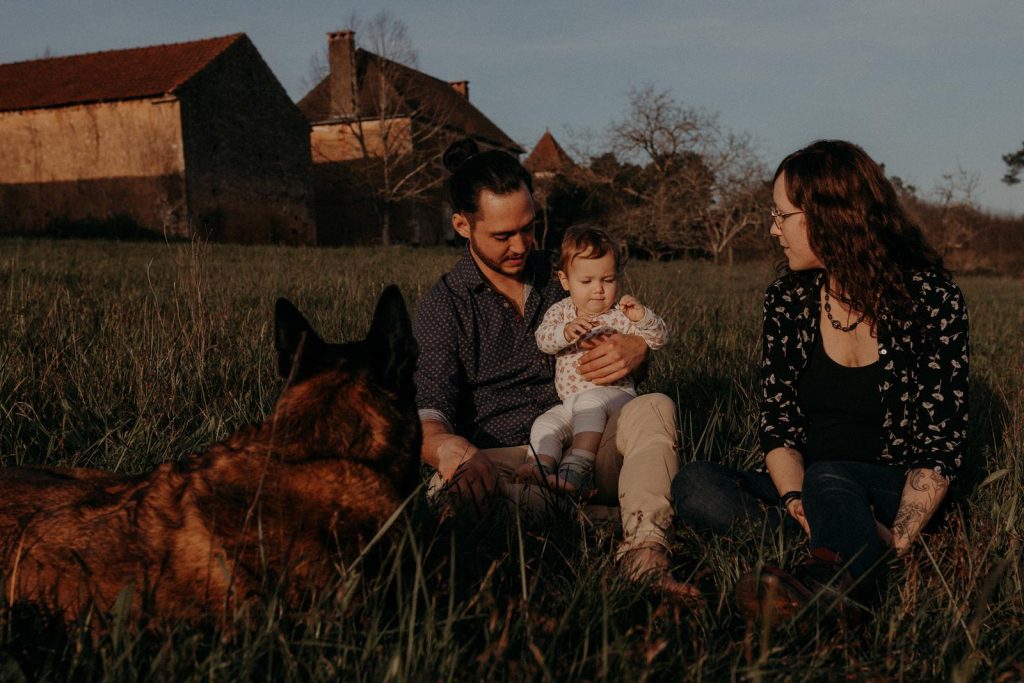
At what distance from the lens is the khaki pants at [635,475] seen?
285 centimetres

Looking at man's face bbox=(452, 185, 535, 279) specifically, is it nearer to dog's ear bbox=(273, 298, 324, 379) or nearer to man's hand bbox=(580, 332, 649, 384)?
man's hand bbox=(580, 332, 649, 384)

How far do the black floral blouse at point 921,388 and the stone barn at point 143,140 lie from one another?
31.9m

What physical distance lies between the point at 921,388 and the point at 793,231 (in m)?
0.80

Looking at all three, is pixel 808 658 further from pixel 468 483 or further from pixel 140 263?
pixel 140 263

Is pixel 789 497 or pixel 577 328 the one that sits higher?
pixel 577 328

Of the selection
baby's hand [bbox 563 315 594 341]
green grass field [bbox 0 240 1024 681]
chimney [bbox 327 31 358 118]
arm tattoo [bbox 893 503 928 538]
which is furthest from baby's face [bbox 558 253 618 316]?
chimney [bbox 327 31 358 118]

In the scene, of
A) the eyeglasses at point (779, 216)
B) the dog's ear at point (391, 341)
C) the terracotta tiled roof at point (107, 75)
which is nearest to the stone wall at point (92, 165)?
the terracotta tiled roof at point (107, 75)

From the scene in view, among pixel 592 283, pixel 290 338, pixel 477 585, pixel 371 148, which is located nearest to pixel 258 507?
pixel 290 338

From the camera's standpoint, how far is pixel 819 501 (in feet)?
9.16

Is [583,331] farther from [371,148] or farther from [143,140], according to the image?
[371,148]

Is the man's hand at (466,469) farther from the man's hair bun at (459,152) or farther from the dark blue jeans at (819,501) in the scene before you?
the man's hair bun at (459,152)

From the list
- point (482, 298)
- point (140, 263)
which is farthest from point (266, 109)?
point (482, 298)

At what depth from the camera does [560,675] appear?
1842 mm

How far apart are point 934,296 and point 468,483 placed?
2.00m
